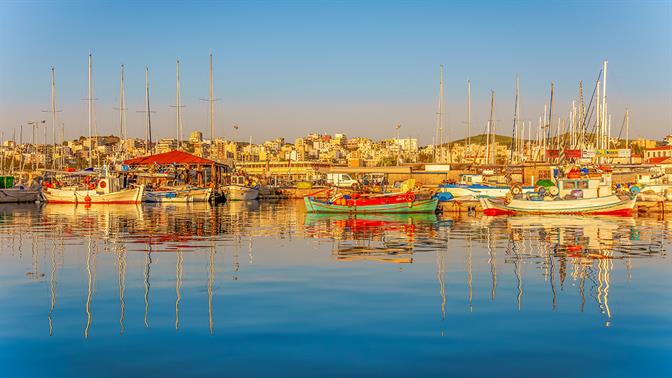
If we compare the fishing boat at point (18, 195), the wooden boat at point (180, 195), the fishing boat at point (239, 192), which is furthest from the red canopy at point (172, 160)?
the fishing boat at point (18, 195)

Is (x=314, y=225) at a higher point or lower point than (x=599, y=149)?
lower

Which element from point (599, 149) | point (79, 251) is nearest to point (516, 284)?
point (79, 251)

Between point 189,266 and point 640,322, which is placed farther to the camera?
point 189,266

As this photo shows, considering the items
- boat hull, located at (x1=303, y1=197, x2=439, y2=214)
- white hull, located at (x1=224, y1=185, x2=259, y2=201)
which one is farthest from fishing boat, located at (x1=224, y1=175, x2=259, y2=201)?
boat hull, located at (x1=303, y1=197, x2=439, y2=214)

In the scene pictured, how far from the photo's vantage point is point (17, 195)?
87188mm

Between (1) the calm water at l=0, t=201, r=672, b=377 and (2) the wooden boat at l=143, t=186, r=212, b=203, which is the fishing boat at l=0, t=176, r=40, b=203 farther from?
(1) the calm water at l=0, t=201, r=672, b=377

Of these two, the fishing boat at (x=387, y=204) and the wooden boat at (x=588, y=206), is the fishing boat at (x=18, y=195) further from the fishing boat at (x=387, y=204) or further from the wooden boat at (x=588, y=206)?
the wooden boat at (x=588, y=206)

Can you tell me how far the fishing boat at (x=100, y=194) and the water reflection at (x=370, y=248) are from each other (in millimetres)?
27410

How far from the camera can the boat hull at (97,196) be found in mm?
76375

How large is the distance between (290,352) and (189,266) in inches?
461

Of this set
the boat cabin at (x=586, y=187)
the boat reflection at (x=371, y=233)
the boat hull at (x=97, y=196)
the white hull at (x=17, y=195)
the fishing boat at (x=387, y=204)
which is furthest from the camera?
the white hull at (x=17, y=195)

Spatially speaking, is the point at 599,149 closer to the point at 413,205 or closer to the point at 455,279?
the point at 413,205

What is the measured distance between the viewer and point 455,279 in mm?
20516

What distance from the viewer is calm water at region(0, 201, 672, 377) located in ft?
39.2
